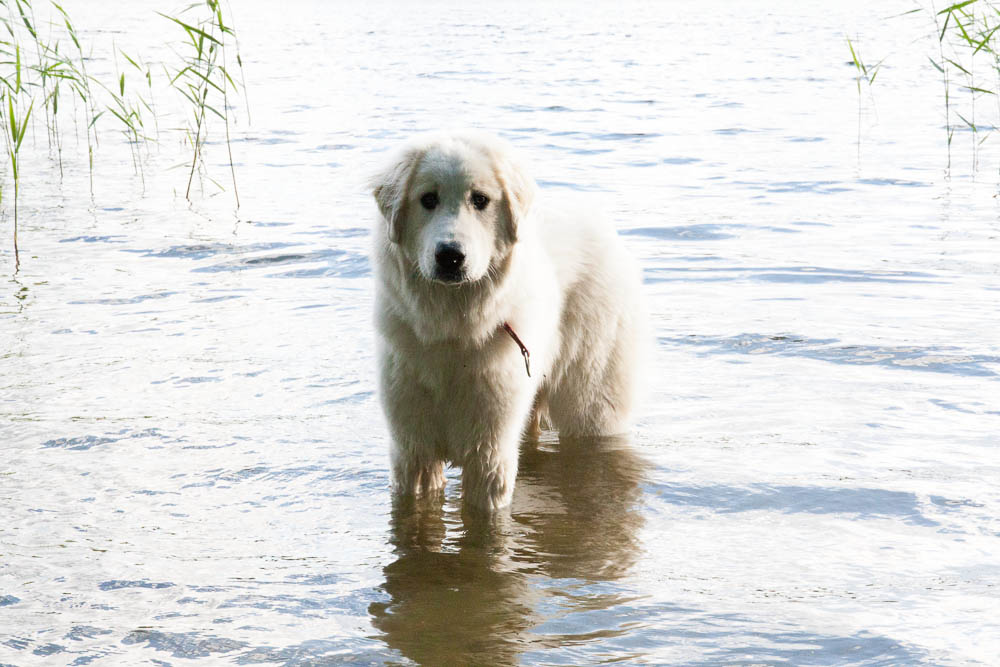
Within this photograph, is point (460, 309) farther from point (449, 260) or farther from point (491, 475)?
point (491, 475)

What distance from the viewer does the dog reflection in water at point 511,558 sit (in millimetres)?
3537

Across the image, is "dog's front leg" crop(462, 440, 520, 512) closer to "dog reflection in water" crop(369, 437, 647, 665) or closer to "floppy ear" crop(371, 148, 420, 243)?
"dog reflection in water" crop(369, 437, 647, 665)

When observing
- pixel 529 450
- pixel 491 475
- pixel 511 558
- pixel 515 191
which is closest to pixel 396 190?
pixel 515 191

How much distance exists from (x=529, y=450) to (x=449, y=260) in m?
1.94

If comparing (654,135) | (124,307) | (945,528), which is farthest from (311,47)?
(945,528)

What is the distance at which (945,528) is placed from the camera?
14.2ft

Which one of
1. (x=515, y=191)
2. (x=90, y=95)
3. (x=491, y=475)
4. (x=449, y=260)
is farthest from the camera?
(x=90, y=95)

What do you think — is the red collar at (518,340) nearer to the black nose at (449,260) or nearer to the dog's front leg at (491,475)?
the dog's front leg at (491,475)

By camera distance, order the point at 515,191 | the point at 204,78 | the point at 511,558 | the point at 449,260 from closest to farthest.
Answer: the point at 449,260 → the point at 515,191 → the point at 511,558 → the point at 204,78

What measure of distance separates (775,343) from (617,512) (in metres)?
2.48

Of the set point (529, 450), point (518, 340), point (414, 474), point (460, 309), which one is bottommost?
point (529, 450)

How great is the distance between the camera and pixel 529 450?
5.46 m

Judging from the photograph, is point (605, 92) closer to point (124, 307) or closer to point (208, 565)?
point (124, 307)

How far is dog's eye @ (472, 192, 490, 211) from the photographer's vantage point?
3.94 metres
